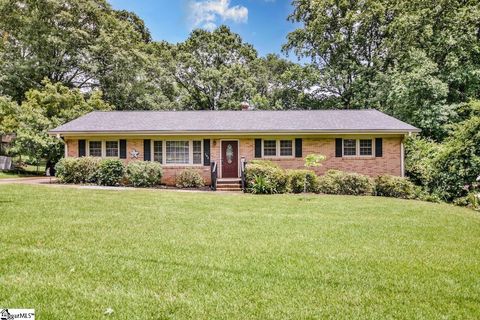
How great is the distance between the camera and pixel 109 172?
625 inches

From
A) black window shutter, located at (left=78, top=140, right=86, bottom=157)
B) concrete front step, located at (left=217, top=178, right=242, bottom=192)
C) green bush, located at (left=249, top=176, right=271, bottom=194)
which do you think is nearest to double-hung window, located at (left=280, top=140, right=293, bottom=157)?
concrete front step, located at (left=217, top=178, right=242, bottom=192)

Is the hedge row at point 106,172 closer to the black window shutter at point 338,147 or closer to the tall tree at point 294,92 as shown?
the black window shutter at point 338,147

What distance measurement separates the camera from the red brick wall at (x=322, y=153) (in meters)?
17.2

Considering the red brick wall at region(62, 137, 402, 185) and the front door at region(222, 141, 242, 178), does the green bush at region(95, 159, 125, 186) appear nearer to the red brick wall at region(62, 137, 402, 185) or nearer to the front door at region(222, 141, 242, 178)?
the red brick wall at region(62, 137, 402, 185)

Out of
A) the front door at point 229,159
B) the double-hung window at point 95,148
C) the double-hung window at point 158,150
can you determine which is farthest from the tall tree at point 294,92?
the double-hung window at point 95,148

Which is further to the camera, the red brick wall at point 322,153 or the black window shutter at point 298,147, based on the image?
the black window shutter at point 298,147

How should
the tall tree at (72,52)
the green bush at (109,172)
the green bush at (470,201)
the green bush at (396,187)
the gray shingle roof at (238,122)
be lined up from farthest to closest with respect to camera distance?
the tall tree at (72,52) < the gray shingle roof at (238,122) < the green bush at (109,172) < the green bush at (396,187) < the green bush at (470,201)

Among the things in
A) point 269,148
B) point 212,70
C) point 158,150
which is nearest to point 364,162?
point 269,148

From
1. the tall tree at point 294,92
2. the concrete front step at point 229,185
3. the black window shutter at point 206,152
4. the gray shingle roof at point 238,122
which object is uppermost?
the tall tree at point 294,92

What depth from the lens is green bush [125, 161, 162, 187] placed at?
16.0 meters

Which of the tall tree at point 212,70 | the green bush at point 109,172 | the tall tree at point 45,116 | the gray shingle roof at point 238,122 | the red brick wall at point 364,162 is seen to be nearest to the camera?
the green bush at point 109,172

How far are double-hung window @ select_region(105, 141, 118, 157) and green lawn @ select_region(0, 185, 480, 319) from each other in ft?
27.7

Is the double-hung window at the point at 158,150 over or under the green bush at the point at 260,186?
over
